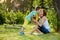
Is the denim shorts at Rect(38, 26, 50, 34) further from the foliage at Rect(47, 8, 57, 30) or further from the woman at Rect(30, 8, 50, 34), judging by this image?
the foliage at Rect(47, 8, 57, 30)

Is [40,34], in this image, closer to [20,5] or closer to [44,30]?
[44,30]

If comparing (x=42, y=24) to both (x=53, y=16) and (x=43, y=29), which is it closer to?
(x=43, y=29)

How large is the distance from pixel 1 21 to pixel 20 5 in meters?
12.6

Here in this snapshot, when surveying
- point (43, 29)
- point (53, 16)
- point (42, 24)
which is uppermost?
point (53, 16)

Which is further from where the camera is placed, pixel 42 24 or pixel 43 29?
pixel 43 29

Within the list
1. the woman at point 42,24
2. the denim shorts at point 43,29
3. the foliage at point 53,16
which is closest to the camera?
the woman at point 42,24

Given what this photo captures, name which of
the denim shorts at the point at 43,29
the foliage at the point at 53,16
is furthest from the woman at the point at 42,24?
the foliage at the point at 53,16

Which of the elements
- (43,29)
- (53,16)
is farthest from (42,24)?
(53,16)

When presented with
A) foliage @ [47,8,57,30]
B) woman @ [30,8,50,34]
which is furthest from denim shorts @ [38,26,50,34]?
foliage @ [47,8,57,30]

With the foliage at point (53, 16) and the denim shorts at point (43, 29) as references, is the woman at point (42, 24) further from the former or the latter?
the foliage at point (53, 16)

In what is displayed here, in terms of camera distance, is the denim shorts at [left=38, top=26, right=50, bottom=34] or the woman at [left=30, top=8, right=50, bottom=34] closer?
the woman at [left=30, top=8, right=50, bottom=34]

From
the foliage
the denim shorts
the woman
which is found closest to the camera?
the woman

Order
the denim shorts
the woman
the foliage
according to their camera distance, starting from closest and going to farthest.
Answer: the woman → the denim shorts → the foliage

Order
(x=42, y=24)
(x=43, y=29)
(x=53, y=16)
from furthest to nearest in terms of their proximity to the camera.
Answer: (x=53, y=16) < (x=43, y=29) < (x=42, y=24)
